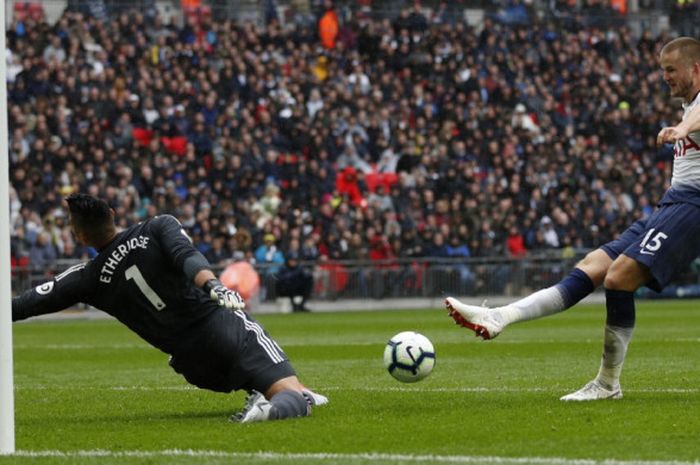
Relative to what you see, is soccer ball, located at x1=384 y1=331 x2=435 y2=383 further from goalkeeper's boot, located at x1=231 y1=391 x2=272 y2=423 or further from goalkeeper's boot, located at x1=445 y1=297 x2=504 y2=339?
goalkeeper's boot, located at x1=231 y1=391 x2=272 y2=423

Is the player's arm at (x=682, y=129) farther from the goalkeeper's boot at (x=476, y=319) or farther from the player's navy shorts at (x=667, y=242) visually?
the goalkeeper's boot at (x=476, y=319)

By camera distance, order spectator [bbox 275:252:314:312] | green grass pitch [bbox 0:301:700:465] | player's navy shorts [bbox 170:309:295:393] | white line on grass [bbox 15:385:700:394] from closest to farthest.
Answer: green grass pitch [bbox 0:301:700:465]
player's navy shorts [bbox 170:309:295:393]
white line on grass [bbox 15:385:700:394]
spectator [bbox 275:252:314:312]

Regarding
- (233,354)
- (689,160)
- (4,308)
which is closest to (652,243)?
(689,160)

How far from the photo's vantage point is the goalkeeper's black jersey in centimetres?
895

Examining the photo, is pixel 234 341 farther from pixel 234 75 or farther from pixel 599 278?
pixel 234 75

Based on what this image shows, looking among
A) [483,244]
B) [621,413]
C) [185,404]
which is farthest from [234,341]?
[483,244]

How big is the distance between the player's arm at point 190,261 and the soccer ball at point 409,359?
1700 millimetres

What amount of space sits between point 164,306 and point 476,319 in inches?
77.5

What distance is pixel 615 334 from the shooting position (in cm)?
947

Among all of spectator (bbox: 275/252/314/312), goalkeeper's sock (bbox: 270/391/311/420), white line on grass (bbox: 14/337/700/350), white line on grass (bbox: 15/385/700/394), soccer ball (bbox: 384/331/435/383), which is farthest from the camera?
spectator (bbox: 275/252/314/312)

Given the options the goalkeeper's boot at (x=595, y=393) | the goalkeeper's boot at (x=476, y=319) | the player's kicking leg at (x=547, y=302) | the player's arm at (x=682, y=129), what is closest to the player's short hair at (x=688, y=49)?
the player's arm at (x=682, y=129)

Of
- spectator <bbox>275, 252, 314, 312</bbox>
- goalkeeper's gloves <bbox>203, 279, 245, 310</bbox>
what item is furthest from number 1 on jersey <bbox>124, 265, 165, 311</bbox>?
spectator <bbox>275, 252, 314, 312</bbox>

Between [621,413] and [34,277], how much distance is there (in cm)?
2023

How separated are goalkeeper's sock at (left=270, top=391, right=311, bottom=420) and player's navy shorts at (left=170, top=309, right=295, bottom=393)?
231 mm
